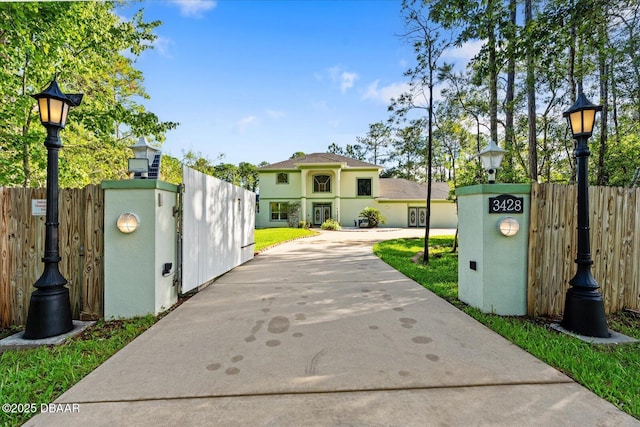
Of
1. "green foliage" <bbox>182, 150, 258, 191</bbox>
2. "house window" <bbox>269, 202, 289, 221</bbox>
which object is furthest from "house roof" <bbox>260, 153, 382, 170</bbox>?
"green foliage" <bbox>182, 150, 258, 191</bbox>

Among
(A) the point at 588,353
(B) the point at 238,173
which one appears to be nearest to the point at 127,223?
(A) the point at 588,353

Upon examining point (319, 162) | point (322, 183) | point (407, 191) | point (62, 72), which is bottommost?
point (407, 191)

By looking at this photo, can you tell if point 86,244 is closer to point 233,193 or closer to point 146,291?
point 146,291

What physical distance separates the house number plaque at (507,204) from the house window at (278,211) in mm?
21652

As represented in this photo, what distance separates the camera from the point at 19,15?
489cm

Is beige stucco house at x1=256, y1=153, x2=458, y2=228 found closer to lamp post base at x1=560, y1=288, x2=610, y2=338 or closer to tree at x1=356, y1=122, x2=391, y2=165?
tree at x1=356, y1=122, x2=391, y2=165

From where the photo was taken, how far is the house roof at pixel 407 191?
24812mm

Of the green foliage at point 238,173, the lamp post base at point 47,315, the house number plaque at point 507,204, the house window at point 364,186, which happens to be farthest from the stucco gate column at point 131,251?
the green foliage at point 238,173

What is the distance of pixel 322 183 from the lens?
24.8m

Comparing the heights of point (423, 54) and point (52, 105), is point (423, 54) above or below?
above

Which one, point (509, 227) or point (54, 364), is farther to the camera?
point (509, 227)

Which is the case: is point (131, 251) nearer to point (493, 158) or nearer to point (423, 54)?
point (493, 158)

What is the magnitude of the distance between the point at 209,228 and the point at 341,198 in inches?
792

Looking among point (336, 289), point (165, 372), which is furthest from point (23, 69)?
point (336, 289)
